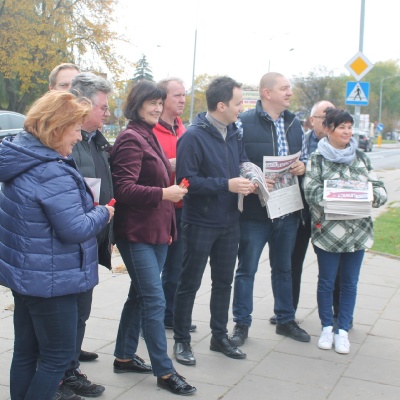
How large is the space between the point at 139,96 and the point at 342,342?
2530 mm

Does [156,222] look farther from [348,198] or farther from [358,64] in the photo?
[358,64]

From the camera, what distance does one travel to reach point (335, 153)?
5172 mm

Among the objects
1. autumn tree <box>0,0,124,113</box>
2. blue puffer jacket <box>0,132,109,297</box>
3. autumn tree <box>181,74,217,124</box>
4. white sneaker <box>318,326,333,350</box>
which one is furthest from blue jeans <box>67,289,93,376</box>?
autumn tree <box>181,74,217,124</box>

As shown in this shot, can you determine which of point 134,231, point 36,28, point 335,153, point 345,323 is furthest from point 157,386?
point 36,28

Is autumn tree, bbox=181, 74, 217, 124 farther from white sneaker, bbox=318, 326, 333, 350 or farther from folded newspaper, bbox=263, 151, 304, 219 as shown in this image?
white sneaker, bbox=318, 326, 333, 350

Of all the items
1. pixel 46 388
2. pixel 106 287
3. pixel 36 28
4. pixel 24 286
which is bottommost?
pixel 106 287

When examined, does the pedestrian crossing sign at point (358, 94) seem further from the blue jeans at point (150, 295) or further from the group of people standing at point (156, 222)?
the blue jeans at point (150, 295)

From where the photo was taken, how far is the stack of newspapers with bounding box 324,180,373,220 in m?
5.10

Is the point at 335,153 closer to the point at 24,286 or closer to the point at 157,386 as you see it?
the point at 157,386

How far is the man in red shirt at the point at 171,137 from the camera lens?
5.46m

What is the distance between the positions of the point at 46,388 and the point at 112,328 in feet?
7.04

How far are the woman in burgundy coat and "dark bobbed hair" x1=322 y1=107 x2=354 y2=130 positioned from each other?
1597mm

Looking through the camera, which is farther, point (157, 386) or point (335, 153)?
point (335, 153)

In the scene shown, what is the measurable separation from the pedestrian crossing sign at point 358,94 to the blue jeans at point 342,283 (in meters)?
10.9
